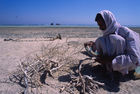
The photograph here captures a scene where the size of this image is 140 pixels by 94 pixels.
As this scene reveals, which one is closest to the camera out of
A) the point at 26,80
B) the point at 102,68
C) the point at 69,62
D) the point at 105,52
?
the point at 26,80

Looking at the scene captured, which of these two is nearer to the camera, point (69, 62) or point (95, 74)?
point (95, 74)

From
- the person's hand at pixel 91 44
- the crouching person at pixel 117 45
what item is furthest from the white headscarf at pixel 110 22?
the person's hand at pixel 91 44

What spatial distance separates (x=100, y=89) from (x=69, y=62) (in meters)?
1.16

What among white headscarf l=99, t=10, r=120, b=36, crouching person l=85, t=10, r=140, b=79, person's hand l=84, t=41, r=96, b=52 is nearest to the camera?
crouching person l=85, t=10, r=140, b=79

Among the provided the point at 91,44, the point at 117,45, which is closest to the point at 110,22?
the point at 117,45

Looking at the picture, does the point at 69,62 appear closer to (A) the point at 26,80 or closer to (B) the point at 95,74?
(B) the point at 95,74

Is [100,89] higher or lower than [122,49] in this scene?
lower

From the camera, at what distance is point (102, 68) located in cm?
304

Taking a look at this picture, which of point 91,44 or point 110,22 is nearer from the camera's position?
point 110,22

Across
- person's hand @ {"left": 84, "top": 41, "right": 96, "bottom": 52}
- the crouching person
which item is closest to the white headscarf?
the crouching person

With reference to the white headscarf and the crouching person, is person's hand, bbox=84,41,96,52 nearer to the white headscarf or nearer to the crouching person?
the crouching person

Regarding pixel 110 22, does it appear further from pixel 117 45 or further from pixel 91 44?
pixel 91 44

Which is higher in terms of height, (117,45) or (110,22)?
(110,22)

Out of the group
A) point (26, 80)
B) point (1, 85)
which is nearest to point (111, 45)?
point (26, 80)
